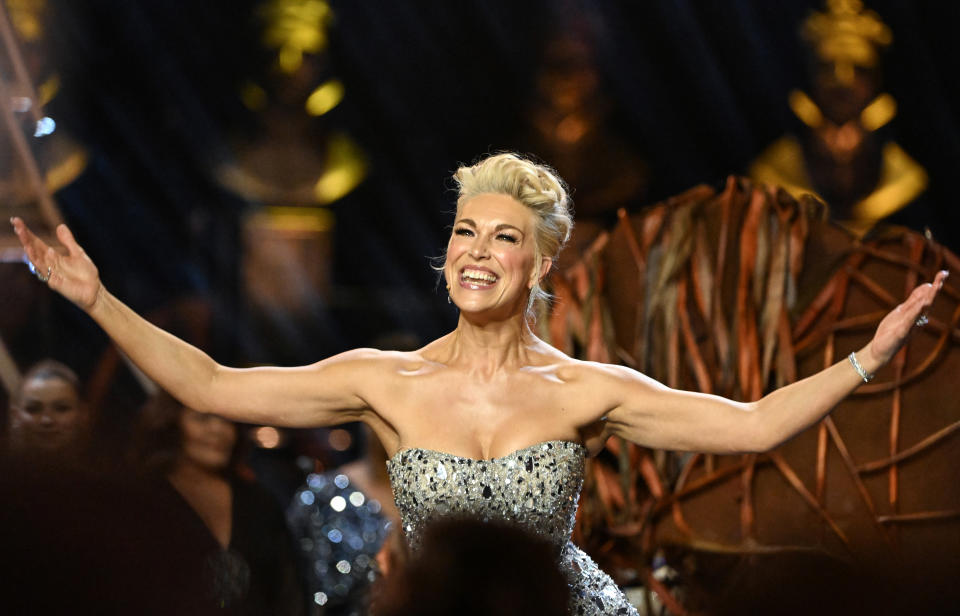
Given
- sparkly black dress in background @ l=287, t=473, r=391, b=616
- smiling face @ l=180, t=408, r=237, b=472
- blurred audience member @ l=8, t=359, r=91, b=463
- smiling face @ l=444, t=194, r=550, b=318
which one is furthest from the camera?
sparkly black dress in background @ l=287, t=473, r=391, b=616

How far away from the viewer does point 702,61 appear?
5.06 meters

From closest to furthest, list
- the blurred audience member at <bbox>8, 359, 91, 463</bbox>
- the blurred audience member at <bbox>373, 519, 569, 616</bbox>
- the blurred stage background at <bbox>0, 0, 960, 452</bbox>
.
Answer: the blurred audience member at <bbox>373, 519, 569, 616</bbox>
the blurred audience member at <bbox>8, 359, 91, 463</bbox>
the blurred stage background at <bbox>0, 0, 960, 452</bbox>

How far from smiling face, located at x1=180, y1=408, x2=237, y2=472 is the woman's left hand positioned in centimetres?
165

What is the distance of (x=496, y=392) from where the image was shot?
2230mm

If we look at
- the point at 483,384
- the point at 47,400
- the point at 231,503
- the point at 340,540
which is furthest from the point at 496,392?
the point at 340,540

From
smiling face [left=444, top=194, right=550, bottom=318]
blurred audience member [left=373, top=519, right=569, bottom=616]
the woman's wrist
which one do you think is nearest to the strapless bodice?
smiling face [left=444, top=194, right=550, bottom=318]

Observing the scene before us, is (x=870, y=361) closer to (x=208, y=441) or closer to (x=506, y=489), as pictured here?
(x=506, y=489)

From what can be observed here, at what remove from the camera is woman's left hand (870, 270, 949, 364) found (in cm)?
200

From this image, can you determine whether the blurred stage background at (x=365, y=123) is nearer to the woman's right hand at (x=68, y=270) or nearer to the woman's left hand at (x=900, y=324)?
the woman's right hand at (x=68, y=270)

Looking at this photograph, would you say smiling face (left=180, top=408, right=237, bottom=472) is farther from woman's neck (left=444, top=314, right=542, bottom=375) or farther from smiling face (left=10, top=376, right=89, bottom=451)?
woman's neck (left=444, top=314, right=542, bottom=375)

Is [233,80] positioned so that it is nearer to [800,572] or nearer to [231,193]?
[231,193]

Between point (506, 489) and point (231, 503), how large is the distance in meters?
1.04

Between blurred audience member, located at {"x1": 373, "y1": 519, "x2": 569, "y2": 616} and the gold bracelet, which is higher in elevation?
blurred audience member, located at {"x1": 373, "y1": 519, "x2": 569, "y2": 616}

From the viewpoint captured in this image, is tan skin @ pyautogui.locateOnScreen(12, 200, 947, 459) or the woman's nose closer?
tan skin @ pyautogui.locateOnScreen(12, 200, 947, 459)
